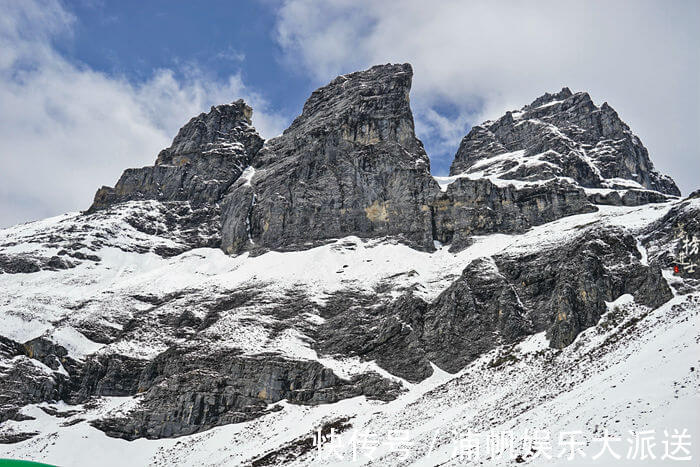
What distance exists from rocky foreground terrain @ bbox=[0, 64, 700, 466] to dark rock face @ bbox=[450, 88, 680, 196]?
70cm

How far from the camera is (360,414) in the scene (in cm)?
5197

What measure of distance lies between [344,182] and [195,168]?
129ft

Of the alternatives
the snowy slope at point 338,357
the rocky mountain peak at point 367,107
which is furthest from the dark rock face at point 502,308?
the rocky mountain peak at point 367,107

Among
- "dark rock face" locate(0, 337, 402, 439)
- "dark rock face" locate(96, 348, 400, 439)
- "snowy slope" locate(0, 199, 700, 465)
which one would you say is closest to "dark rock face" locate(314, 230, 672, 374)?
"snowy slope" locate(0, 199, 700, 465)

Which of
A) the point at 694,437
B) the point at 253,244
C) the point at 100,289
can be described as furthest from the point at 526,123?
the point at 694,437

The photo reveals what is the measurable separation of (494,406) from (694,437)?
22088mm

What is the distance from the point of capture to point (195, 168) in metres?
124

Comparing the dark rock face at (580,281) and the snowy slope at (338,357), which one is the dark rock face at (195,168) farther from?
the dark rock face at (580,281)

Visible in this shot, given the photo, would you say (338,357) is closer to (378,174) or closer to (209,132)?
(378,174)

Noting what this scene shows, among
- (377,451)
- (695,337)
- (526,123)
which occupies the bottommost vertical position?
(377,451)

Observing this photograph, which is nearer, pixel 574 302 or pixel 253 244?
pixel 574 302

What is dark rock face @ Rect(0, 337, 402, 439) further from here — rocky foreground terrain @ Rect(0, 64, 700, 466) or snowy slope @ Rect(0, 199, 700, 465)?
snowy slope @ Rect(0, 199, 700, 465)

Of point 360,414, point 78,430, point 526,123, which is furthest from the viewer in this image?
point 526,123

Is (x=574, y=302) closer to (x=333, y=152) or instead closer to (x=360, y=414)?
(x=360, y=414)
